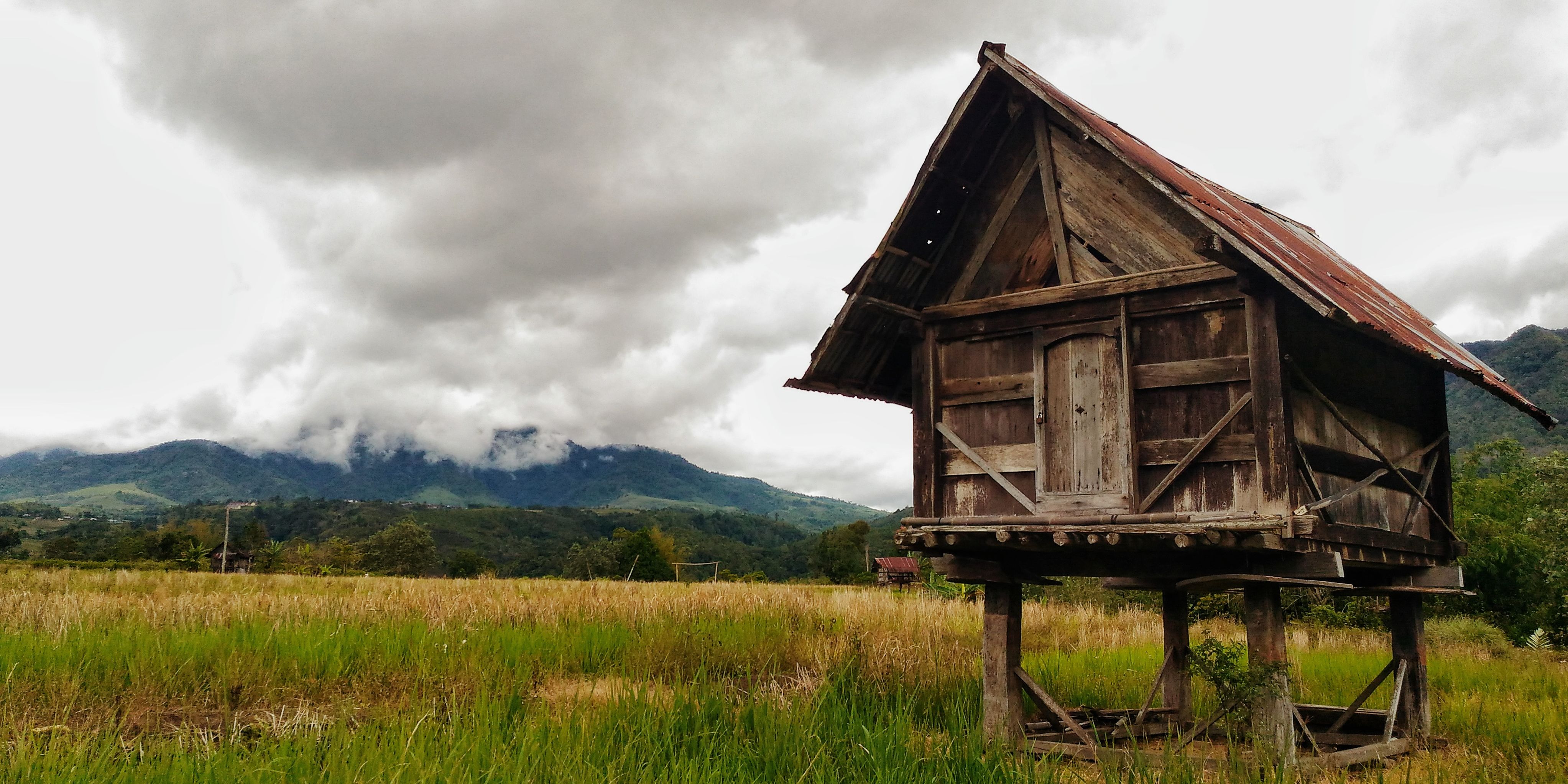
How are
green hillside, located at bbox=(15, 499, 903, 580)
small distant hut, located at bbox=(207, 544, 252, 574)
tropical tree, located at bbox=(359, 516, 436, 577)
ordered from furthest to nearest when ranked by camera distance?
1. tropical tree, located at bbox=(359, 516, 436, 577)
2. green hillside, located at bbox=(15, 499, 903, 580)
3. small distant hut, located at bbox=(207, 544, 252, 574)

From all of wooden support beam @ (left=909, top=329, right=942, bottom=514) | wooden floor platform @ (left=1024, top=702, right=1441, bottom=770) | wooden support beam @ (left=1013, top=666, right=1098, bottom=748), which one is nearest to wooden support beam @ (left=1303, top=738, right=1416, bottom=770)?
wooden floor platform @ (left=1024, top=702, right=1441, bottom=770)

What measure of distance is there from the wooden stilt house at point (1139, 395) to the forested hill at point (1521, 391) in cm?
7681

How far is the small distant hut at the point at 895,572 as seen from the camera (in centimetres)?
6556

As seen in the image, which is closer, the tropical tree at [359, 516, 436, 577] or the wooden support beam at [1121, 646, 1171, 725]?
the wooden support beam at [1121, 646, 1171, 725]

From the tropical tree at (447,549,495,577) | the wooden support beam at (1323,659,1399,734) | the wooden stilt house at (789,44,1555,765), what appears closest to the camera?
the wooden stilt house at (789,44,1555,765)

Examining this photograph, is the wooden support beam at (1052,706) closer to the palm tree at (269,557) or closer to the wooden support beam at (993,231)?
the wooden support beam at (993,231)

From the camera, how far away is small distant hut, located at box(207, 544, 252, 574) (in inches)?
2704

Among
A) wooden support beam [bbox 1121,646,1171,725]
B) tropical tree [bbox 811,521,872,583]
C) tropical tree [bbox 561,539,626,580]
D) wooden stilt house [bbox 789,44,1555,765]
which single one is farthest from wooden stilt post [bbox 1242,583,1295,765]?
tropical tree [bbox 561,539,626,580]

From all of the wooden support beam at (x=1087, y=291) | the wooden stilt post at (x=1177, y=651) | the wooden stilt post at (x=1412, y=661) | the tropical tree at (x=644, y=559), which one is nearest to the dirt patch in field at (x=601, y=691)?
the wooden support beam at (x=1087, y=291)

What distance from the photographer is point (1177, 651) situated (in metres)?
11.2

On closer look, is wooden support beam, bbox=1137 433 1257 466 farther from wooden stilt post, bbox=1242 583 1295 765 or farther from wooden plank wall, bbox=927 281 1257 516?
wooden stilt post, bbox=1242 583 1295 765

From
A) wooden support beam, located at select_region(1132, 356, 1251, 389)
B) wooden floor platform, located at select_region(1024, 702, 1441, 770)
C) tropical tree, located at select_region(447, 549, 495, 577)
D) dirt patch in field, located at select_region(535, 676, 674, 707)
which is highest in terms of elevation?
wooden support beam, located at select_region(1132, 356, 1251, 389)

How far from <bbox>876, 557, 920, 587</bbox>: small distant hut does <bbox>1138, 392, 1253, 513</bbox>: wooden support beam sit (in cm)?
5606

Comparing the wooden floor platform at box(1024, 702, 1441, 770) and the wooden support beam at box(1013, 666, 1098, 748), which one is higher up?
the wooden support beam at box(1013, 666, 1098, 748)
